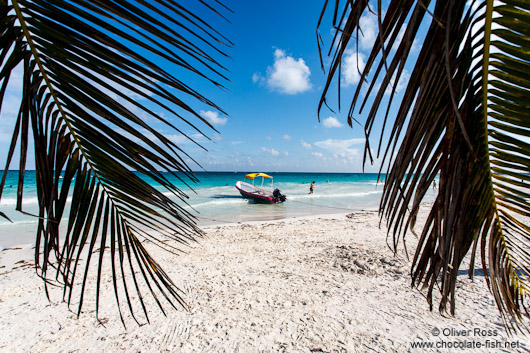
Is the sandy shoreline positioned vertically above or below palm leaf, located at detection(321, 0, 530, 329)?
below

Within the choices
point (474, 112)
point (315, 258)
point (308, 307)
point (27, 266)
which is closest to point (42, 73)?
point (474, 112)

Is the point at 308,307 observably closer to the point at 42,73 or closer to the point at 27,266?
the point at 42,73

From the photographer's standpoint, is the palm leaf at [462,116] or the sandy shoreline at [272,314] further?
the sandy shoreline at [272,314]

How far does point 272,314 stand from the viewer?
4.01m

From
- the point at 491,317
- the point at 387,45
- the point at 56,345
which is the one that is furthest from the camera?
the point at 491,317

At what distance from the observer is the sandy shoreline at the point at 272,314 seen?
133 inches

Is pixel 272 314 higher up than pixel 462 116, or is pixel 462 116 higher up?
pixel 462 116

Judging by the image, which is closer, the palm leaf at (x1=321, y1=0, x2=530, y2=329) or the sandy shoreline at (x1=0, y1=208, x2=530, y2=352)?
the palm leaf at (x1=321, y1=0, x2=530, y2=329)

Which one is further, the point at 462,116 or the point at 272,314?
the point at 272,314

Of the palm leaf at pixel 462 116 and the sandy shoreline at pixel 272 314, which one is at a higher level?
the palm leaf at pixel 462 116

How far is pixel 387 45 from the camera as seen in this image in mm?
655

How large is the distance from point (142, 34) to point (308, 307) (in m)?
4.42

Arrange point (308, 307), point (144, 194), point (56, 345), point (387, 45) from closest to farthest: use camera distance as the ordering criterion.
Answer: point (387, 45)
point (144, 194)
point (56, 345)
point (308, 307)

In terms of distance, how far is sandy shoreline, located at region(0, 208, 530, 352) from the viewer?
3.37m
